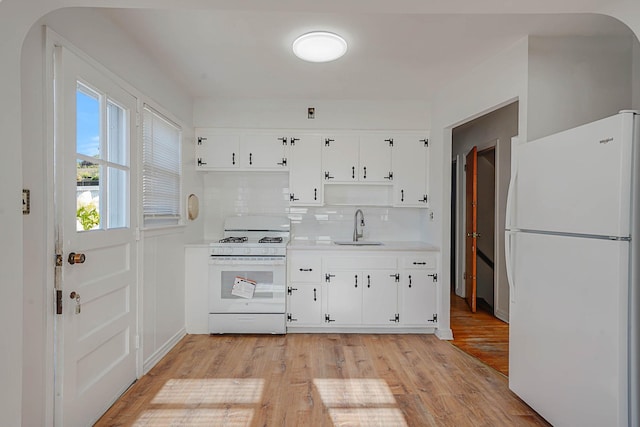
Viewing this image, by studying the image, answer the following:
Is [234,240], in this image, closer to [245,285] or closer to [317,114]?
[245,285]

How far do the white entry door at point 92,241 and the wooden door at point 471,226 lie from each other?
12.6ft

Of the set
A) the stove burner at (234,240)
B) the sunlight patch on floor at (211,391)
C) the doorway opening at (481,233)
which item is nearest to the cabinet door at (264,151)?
the stove burner at (234,240)

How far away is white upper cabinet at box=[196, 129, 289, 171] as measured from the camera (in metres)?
4.04

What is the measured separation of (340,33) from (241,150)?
76.0 inches

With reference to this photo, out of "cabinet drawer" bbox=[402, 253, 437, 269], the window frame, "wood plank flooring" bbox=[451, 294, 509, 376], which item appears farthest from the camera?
"cabinet drawer" bbox=[402, 253, 437, 269]

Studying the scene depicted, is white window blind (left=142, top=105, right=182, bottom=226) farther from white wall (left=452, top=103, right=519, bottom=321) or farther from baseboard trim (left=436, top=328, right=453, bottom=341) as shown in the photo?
white wall (left=452, top=103, right=519, bottom=321)

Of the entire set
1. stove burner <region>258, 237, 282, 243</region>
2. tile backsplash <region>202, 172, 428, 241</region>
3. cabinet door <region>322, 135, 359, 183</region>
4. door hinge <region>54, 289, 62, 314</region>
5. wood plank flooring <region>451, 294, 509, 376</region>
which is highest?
cabinet door <region>322, 135, 359, 183</region>

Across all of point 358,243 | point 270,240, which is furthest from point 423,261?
point 270,240

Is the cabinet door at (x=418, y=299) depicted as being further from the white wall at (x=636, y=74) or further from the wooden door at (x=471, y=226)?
the white wall at (x=636, y=74)

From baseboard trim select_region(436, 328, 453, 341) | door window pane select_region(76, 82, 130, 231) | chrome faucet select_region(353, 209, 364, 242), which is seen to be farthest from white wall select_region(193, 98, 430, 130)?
baseboard trim select_region(436, 328, 453, 341)

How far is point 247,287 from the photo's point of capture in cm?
366

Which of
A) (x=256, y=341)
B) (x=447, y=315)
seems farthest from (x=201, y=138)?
(x=447, y=315)

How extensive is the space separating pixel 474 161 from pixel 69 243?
4.34 meters

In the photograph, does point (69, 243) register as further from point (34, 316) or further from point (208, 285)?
point (208, 285)
